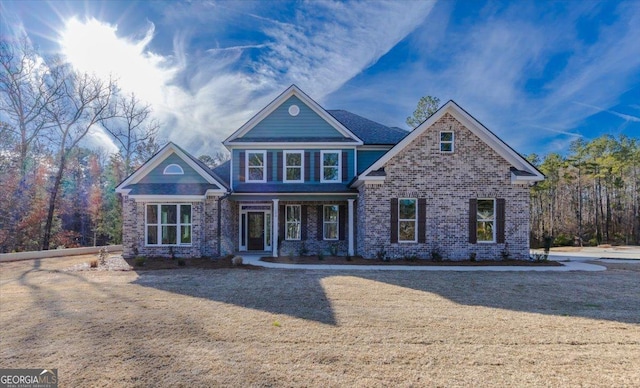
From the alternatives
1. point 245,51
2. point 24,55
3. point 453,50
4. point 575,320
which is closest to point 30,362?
point 575,320

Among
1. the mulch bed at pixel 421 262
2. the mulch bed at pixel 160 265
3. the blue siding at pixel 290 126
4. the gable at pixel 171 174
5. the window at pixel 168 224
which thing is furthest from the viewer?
the blue siding at pixel 290 126

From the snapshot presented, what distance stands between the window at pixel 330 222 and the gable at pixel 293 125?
3320 mm

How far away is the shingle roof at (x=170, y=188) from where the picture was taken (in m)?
13.4

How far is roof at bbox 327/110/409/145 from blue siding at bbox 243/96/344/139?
1.69 meters

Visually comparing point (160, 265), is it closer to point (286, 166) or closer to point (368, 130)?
point (286, 166)

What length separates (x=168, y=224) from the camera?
13.7 meters

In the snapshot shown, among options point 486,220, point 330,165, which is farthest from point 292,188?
point 486,220

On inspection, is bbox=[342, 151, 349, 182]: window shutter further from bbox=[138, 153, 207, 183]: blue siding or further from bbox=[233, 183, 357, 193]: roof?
bbox=[138, 153, 207, 183]: blue siding

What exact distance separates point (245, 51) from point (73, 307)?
15491 mm

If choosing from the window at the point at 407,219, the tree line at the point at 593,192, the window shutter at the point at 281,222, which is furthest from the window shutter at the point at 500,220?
the tree line at the point at 593,192

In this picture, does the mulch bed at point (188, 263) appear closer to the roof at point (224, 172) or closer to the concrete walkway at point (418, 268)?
the concrete walkway at point (418, 268)

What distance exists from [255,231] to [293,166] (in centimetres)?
394

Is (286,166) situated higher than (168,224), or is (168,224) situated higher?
(286,166)

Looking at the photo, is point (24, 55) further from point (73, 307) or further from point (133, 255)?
point (73, 307)
